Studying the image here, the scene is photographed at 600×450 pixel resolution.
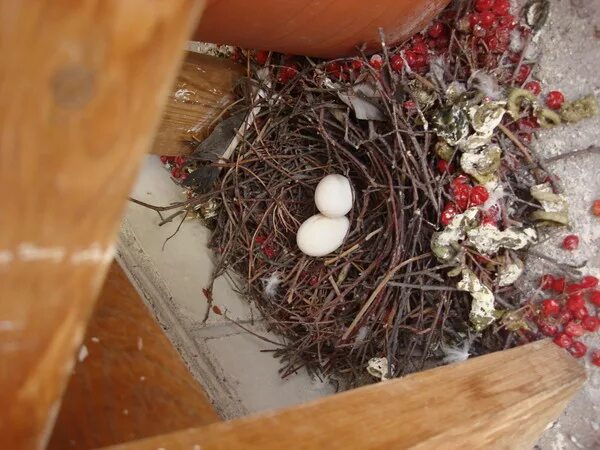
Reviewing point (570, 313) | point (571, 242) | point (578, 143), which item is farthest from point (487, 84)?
point (570, 313)

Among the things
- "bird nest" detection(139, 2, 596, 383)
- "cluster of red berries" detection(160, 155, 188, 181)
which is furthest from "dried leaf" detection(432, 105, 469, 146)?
"cluster of red berries" detection(160, 155, 188, 181)

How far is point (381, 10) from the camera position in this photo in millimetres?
796

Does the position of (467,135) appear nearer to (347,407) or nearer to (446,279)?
(446,279)

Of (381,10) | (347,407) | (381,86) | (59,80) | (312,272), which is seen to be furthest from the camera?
(312,272)

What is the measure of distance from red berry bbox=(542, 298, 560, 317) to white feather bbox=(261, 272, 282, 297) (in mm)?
505

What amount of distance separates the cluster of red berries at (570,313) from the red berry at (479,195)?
165mm

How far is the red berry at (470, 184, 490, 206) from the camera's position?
901 mm

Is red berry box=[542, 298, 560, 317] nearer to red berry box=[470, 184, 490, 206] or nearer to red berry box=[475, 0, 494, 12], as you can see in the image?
red berry box=[470, 184, 490, 206]

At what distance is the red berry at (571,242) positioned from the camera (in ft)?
2.87

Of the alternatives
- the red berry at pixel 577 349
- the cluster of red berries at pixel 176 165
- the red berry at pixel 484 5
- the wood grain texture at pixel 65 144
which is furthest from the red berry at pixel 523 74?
the wood grain texture at pixel 65 144

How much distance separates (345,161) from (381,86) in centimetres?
18

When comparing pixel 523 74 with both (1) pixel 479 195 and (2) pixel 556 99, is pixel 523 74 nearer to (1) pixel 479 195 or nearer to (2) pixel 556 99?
(2) pixel 556 99

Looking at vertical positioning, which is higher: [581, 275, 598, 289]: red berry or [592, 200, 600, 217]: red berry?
[592, 200, 600, 217]: red berry

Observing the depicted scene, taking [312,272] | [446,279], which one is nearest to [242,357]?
[312,272]
